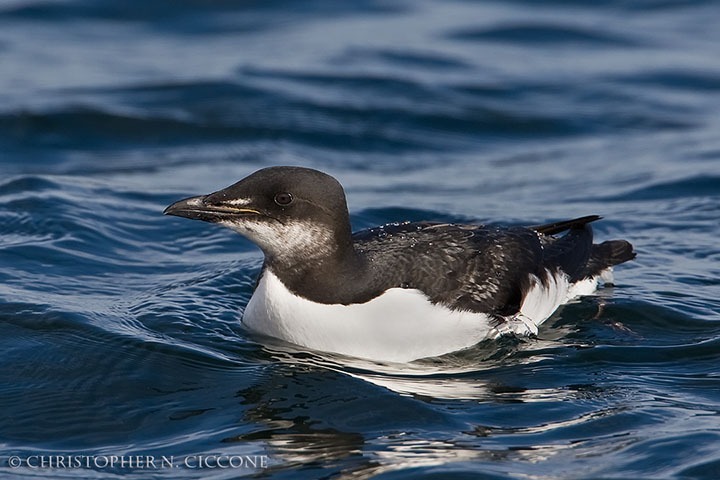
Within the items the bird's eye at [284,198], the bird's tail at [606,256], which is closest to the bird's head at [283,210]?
the bird's eye at [284,198]

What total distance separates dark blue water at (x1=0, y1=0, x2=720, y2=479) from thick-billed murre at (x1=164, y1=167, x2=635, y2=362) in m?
0.15

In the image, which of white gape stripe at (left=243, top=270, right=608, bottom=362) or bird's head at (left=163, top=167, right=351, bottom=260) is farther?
white gape stripe at (left=243, top=270, right=608, bottom=362)

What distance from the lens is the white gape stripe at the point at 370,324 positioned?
7105 mm

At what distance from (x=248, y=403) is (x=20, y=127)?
7.19m

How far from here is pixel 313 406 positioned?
6.71 m

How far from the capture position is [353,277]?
7.15 metres

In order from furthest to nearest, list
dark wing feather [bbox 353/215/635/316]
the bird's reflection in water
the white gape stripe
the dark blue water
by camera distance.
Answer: dark wing feather [bbox 353/215/635/316]
the white gape stripe
the dark blue water
the bird's reflection in water

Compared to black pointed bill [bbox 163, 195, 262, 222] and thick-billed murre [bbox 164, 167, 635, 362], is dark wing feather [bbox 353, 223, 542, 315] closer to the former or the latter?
thick-billed murre [bbox 164, 167, 635, 362]

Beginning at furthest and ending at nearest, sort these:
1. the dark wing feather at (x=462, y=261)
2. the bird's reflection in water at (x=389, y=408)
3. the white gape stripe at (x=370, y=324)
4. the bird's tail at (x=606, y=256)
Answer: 1. the bird's tail at (x=606, y=256)
2. the dark wing feather at (x=462, y=261)
3. the white gape stripe at (x=370, y=324)
4. the bird's reflection in water at (x=389, y=408)

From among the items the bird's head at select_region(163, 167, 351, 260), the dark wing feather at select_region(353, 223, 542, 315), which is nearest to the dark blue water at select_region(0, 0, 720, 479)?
the dark wing feather at select_region(353, 223, 542, 315)

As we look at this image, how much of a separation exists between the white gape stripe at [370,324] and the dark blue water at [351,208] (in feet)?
0.38

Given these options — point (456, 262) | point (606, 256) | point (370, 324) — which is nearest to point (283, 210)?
point (370, 324)

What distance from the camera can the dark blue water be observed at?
6359 mm

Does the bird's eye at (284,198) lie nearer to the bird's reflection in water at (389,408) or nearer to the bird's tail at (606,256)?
the bird's reflection in water at (389,408)
